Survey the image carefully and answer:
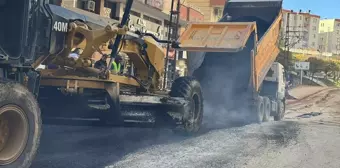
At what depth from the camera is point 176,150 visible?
7914 mm

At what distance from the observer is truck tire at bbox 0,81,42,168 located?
16.0 feet

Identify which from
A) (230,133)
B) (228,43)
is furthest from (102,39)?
(228,43)

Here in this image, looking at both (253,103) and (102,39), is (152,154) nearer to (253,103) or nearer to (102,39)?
(102,39)

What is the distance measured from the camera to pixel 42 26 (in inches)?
228

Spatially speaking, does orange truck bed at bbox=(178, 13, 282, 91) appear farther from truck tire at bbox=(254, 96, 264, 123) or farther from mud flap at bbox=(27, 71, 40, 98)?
mud flap at bbox=(27, 71, 40, 98)

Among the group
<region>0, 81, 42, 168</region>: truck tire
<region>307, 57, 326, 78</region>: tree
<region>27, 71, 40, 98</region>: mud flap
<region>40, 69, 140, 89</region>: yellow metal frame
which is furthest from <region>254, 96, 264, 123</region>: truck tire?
<region>307, 57, 326, 78</region>: tree

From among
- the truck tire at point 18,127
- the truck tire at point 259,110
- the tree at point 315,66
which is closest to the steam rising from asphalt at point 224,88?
the truck tire at point 259,110

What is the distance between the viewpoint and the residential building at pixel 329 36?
140087 millimetres

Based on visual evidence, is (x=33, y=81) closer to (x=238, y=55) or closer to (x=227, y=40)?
(x=227, y=40)

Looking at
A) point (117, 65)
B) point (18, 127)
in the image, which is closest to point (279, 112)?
point (117, 65)

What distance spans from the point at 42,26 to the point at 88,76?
4.91 feet

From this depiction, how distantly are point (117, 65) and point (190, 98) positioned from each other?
78.8 inches

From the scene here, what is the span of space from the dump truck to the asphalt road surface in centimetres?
393

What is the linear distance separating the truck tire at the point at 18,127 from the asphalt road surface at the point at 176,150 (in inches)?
33.7
